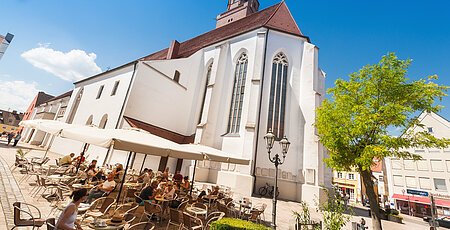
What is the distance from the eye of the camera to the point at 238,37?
1894 centimetres

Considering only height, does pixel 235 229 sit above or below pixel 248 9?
below

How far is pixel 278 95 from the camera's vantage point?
640 inches

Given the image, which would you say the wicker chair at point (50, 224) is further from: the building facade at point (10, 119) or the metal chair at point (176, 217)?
the building facade at point (10, 119)

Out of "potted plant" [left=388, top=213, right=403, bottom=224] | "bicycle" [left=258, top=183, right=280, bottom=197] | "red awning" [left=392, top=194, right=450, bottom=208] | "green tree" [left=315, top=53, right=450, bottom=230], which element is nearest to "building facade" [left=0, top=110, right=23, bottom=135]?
"bicycle" [left=258, top=183, right=280, bottom=197]

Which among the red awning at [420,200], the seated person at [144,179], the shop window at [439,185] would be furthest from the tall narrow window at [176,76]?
the shop window at [439,185]

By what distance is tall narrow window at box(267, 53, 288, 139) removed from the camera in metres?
15.4

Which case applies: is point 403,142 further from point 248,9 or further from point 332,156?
point 248,9

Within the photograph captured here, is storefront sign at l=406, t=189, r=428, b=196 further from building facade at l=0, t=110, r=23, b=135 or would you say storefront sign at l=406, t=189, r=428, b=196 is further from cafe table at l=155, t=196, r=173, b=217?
building facade at l=0, t=110, r=23, b=135

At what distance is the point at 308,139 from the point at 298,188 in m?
3.60

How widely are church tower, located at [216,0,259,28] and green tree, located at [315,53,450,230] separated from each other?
80.4 feet

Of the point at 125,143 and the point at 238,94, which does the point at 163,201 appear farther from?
the point at 238,94

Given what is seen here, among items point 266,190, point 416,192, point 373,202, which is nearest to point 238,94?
point 266,190

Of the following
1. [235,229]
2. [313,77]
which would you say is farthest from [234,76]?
[235,229]

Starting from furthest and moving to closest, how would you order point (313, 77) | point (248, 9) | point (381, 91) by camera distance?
point (248, 9) → point (313, 77) → point (381, 91)
